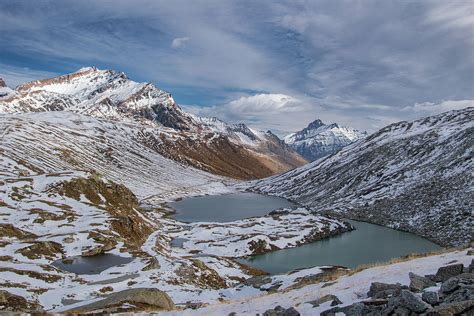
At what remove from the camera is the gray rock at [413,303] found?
1495cm

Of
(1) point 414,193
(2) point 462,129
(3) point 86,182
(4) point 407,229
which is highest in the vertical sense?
(2) point 462,129

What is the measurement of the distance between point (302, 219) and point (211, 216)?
47.0 m

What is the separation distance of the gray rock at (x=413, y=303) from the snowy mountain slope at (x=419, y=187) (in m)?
92.0

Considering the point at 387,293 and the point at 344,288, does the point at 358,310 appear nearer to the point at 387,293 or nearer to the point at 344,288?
the point at 387,293

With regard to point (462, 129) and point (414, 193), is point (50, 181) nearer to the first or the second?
point (414, 193)

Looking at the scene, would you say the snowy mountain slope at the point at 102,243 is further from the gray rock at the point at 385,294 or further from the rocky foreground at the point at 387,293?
the gray rock at the point at 385,294

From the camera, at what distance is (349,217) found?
487 feet

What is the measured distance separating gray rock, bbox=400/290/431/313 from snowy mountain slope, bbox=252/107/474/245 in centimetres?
9196

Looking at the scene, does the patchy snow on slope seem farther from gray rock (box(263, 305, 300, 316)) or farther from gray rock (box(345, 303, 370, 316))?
gray rock (box(345, 303, 370, 316))

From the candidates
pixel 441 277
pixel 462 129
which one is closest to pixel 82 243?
pixel 441 277

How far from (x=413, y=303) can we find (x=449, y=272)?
6.20 metres

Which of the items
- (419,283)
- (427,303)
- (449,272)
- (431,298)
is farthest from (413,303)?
(449,272)

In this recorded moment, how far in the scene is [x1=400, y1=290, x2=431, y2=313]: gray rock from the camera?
14949 mm

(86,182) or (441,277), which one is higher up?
(86,182)
